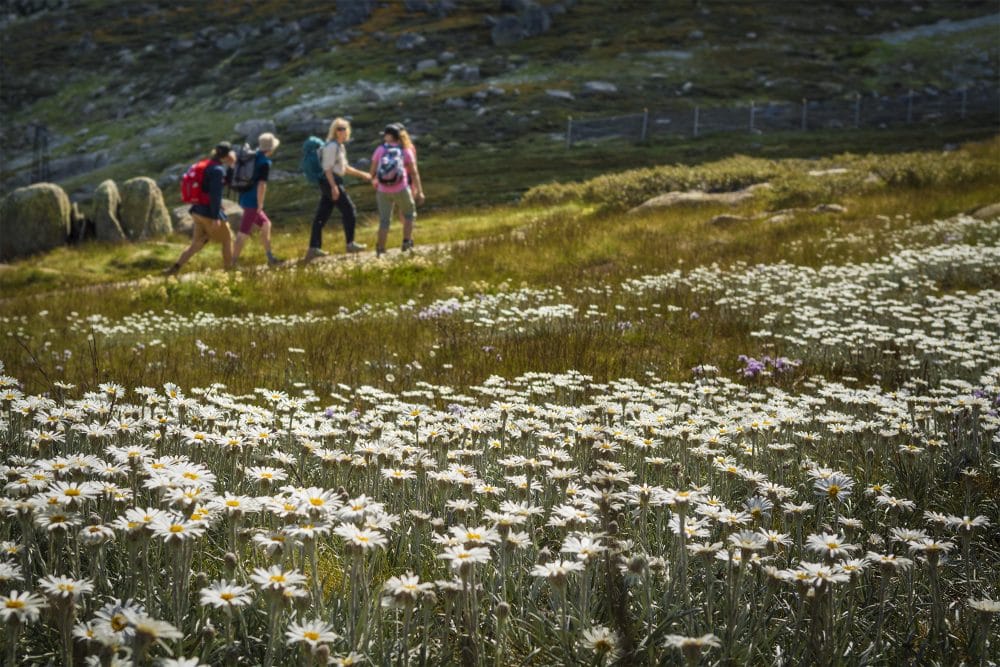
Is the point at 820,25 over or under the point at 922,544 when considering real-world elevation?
over

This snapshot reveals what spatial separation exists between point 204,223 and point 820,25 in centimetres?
7253

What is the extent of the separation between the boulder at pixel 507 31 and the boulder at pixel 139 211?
5077cm

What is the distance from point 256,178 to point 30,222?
11.8 m

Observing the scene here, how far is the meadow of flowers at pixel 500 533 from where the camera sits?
2.15 metres

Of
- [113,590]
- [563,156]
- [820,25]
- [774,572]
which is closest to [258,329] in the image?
[113,590]

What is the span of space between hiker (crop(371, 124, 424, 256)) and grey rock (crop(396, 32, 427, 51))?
56.8 metres

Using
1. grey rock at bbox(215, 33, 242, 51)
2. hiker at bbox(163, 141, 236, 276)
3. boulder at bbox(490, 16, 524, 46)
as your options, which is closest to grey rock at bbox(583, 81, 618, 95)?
boulder at bbox(490, 16, 524, 46)

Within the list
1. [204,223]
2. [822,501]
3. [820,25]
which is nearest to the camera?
[822,501]

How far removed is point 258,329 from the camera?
9016mm

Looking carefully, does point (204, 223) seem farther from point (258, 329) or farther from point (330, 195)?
point (258, 329)

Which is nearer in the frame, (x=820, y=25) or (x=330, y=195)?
(x=330, y=195)

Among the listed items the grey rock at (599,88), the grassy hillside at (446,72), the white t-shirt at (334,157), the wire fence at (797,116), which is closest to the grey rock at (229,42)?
the grassy hillside at (446,72)

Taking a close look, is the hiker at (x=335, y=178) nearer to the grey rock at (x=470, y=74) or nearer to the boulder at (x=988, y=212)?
the boulder at (x=988, y=212)

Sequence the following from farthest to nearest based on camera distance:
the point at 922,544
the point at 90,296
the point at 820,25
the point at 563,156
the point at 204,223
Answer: the point at 820,25, the point at 563,156, the point at 204,223, the point at 90,296, the point at 922,544
